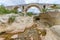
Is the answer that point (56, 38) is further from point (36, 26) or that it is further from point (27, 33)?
point (36, 26)

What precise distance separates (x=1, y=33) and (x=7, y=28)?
0.07m

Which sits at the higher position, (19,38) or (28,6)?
(19,38)

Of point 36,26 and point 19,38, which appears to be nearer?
point 19,38

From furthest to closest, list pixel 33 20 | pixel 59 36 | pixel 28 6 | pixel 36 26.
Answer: pixel 28 6 < pixel 33 20 < pixel 36 26 < pixel 59 36

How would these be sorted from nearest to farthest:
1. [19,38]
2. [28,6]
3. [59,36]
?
[59,36], [19,38], [28,6]

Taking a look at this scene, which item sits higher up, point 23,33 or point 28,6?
point 23,33

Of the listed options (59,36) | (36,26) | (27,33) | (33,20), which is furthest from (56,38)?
(33,20)

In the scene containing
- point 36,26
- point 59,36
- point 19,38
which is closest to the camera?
point 59,36

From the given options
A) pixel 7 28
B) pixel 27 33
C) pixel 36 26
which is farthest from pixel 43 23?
pixel 7 28

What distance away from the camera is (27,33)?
1465mm

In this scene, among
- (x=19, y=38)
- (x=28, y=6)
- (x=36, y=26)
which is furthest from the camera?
(x=28, y=6)

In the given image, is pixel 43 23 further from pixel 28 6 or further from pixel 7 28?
pixel 28 6

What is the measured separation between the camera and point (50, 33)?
1.32m

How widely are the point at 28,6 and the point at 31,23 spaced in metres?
6.67
